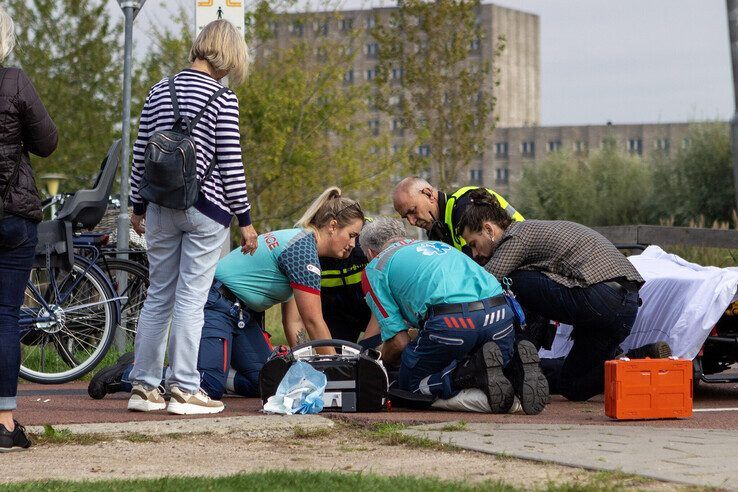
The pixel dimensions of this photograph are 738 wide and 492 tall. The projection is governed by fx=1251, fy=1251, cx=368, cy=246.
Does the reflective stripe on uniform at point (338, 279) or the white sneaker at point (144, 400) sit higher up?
the reflective stripe on uniform at point (338, 279)

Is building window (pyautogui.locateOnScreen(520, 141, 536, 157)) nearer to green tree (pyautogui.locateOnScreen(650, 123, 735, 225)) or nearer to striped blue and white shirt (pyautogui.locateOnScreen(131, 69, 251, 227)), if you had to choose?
green tree (pyautogui.locateOnScreen(650, 123, 735, 225))

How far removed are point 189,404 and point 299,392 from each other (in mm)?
577

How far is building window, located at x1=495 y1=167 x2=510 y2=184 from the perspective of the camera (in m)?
121

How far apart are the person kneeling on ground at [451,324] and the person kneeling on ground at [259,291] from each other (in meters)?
0.39

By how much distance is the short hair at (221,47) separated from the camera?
21.4 feet

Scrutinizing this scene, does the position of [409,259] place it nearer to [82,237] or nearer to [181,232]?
[181,232]

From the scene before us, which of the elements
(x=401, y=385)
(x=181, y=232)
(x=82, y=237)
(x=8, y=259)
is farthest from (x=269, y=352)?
(x=8, y=259)

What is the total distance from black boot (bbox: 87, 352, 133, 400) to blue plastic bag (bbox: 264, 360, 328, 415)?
4.02 feet

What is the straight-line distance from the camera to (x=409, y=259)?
6.99 meters

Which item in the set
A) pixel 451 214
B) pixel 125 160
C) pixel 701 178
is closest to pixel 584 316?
pixel 451 214

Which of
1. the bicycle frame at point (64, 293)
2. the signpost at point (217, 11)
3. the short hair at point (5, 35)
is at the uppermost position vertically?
the signpost at point (217, 11)

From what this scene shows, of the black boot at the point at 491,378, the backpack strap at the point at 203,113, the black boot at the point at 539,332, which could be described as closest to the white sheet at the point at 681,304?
the black boot at the point at 539,332

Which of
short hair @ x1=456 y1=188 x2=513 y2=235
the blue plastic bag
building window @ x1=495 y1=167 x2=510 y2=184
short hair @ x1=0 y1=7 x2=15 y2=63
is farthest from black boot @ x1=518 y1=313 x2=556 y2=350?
building window @ x1=495 y1=167 x2=510 y2=184

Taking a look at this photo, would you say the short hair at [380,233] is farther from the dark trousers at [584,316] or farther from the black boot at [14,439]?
the black boot at [14,439]
